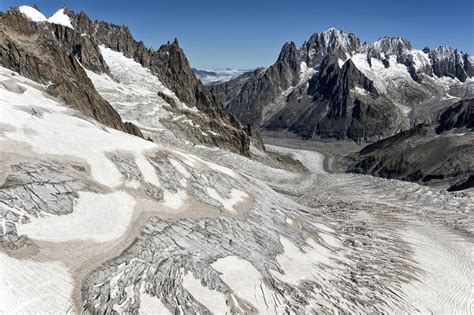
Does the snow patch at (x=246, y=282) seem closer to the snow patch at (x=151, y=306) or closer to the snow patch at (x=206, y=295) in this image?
the snow patch at (x=206, y=295)

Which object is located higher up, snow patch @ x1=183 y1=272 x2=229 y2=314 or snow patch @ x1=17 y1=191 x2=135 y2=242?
snow patch @ x1=17 y1=191 x2=135 y2=242

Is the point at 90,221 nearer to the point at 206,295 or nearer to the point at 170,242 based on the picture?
the point at 170,242

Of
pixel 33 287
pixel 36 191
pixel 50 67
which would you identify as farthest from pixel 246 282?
pixel 50 67

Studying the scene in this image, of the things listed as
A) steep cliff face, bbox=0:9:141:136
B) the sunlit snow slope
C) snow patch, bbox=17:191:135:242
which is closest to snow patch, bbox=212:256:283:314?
the sunlit snow slope

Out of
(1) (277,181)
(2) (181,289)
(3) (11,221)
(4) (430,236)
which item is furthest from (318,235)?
(1) (277,181)

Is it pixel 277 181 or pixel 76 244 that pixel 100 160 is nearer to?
pixel 76 244

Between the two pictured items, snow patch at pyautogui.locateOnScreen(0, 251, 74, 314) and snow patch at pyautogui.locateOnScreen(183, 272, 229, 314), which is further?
snow patch at pyautogui.locateOnScreen(183, 272, 229, 314)

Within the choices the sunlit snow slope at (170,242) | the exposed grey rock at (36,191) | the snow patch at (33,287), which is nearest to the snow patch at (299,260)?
the sunlit snow slope at (170,242)

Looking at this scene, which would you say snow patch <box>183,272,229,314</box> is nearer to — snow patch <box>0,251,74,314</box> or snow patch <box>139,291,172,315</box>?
snow patch <box>139,291,172,315</box>
